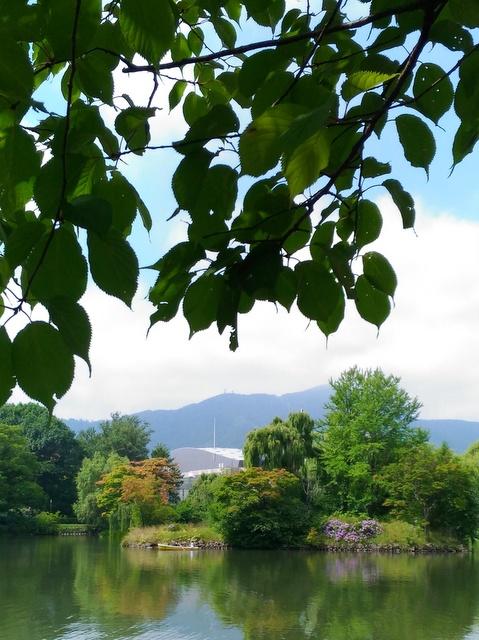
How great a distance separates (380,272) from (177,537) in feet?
47.7

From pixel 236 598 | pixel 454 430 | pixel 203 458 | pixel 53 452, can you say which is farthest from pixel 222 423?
pixel 236 598

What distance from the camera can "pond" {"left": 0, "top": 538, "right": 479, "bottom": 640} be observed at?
6.25 m

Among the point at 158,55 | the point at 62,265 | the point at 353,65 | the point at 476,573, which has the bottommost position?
the point at 476,573

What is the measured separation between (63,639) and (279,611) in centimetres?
260

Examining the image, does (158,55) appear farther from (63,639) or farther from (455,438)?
(455,438)

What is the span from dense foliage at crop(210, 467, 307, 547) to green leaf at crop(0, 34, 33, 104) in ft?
44.8

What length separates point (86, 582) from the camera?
8969 millimetres

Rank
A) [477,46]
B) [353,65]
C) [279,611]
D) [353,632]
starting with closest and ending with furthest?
[477,46]
[353,65]
[353,632]
[279,611]

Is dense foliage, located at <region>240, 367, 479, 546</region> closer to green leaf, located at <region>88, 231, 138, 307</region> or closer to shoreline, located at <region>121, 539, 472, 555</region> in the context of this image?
shoreline, located at <region>121, 539, 472, 555</region>

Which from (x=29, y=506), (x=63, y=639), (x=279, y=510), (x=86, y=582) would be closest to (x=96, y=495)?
(x=29, y=506)

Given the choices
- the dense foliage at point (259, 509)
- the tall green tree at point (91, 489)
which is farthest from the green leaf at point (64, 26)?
the tall green tree at point (91, 489)

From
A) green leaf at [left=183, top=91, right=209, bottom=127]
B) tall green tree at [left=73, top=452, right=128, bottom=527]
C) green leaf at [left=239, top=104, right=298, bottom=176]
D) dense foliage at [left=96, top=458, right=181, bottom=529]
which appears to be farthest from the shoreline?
green leaf at [left=239, top=104, right=298, bottom=176]

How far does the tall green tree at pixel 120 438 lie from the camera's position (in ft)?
86.2

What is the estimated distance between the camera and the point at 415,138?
541 millimetres
